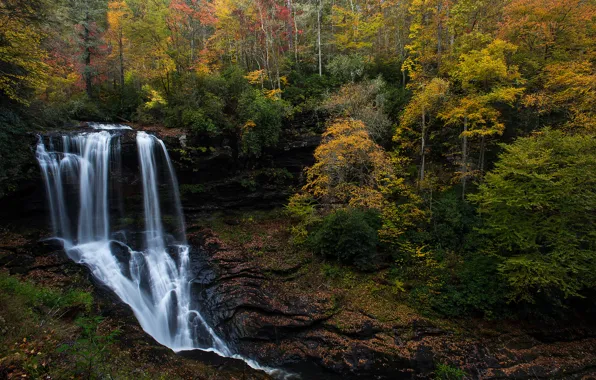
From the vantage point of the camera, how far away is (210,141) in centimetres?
1612

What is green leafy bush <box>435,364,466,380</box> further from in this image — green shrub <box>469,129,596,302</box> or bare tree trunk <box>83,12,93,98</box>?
bare tree trunk <box>83,12,93,98</box>

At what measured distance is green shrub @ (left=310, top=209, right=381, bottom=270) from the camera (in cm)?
1241

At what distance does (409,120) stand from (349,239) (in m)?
7.41

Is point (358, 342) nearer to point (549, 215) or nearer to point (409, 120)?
point (549, 215)

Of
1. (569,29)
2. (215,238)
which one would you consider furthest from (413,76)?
(215,238)

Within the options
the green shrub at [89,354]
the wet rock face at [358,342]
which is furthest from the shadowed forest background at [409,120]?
the green shrub at [89,354]

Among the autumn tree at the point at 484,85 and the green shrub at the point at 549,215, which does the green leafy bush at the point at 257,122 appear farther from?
the green shrub at the point at 549,215

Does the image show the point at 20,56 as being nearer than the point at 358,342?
No

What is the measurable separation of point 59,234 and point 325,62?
2092 centimetres

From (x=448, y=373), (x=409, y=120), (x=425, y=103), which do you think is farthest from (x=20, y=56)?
(x=448, y=373)

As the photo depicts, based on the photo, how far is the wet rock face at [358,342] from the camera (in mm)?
8883

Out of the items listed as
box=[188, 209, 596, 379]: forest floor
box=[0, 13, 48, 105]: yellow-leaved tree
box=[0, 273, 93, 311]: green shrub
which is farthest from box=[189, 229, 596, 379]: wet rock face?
box=[0, 13, 48, 105]: yellow-leaved tree

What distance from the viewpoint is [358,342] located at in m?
9.75

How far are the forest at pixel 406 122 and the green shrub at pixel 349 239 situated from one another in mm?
62
